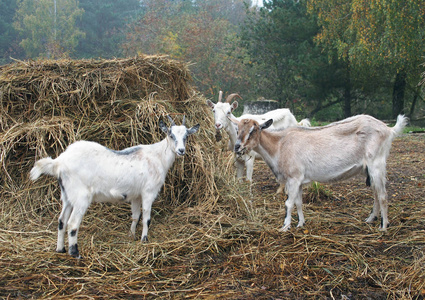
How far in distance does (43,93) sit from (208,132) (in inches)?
117

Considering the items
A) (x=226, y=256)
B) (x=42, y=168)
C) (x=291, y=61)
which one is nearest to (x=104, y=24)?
(x=291, y=61)

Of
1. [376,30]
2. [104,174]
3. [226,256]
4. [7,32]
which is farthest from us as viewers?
[7,32]

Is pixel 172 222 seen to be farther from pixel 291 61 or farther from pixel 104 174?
pixel 291 61

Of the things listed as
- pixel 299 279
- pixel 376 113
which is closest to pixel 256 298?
pixel 299 279

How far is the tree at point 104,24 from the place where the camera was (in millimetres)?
44844

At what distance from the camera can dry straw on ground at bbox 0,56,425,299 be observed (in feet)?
13.4

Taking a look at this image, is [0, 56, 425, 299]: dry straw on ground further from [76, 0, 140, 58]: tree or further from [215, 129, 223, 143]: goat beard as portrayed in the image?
[76, 0, 140, 58]: tree

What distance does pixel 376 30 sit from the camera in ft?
51.0

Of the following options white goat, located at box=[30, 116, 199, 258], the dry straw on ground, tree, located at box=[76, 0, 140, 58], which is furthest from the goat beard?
tree, located at box=[76, 0, 140, 58]

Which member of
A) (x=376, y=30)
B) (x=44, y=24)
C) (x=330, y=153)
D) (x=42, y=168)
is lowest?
(x=330, y=153)

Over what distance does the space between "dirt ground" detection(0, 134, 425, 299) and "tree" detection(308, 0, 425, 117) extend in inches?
367

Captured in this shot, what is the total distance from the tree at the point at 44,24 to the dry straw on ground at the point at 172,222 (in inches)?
1403

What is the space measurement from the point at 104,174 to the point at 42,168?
0.72 metres

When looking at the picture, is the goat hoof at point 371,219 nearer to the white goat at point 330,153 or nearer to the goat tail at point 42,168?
the white goat at point 330,153
